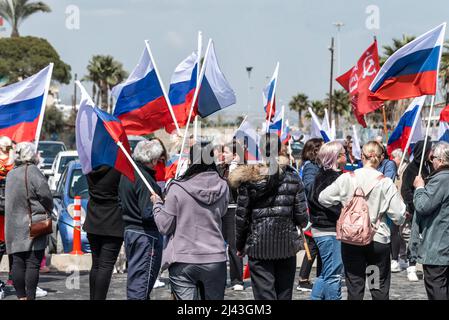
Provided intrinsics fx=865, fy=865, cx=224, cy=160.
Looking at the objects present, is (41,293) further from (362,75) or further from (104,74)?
(104,74)

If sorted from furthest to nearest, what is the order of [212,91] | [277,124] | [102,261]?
[277,124] < [212,91] < [102,261]

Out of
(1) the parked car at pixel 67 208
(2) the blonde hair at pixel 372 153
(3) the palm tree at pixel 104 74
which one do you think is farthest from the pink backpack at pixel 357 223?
(3) the palm tree at pixel 104 74

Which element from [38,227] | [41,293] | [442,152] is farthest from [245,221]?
[41,293]

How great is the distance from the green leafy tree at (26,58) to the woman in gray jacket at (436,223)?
51211mm

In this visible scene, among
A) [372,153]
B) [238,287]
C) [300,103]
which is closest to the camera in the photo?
[372,153]

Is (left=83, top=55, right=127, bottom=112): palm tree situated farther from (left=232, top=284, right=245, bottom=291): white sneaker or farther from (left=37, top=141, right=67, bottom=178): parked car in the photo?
(left=232, top=284, right=245, bottom=291): white sneaker

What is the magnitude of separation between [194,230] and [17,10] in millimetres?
59978

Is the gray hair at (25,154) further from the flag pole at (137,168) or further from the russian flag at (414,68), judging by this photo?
the russian flag at (414,68)

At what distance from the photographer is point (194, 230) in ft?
20.2

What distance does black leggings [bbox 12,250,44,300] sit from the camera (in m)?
8.03

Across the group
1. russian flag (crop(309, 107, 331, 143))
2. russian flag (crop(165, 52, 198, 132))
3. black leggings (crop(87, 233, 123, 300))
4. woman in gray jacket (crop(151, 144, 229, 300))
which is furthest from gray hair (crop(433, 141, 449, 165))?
russian flag (crop(309, 107, 331, 143))

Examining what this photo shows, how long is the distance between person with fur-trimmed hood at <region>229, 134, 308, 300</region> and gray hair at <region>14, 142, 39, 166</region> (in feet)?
7.45

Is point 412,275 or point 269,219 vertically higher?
point 269,219
